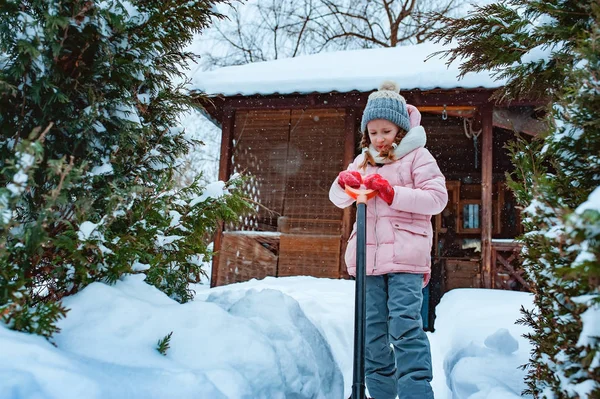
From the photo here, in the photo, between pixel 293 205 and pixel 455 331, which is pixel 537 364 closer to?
pixel 455 331

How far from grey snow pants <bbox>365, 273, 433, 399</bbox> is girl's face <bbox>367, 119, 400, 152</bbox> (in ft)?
2.49

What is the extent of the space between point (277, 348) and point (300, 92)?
17.0 feet

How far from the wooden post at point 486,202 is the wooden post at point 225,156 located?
3859 millimetres

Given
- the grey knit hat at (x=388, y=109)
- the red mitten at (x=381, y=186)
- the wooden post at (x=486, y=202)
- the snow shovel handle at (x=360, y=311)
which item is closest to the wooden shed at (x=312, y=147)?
the wooden post at (x=486, y=202)

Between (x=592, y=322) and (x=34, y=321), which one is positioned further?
(x=34, y=321)

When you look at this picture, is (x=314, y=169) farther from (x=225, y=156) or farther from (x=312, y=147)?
(x=225, y=156)

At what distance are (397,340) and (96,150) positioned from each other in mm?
1758

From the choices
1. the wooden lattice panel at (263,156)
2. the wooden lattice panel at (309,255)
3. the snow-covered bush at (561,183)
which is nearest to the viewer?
the snow-covered bush at (561,183)

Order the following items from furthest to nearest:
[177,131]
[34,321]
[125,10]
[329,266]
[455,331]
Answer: [329,266] → [455,331] → [177,131] → [125,10] → [34,321]

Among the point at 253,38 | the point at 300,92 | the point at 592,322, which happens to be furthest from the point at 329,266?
the point at 253,38

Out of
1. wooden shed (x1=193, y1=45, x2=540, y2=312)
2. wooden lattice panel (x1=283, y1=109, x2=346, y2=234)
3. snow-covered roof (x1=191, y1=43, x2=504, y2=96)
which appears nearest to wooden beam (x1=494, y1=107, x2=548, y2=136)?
wooden shed (x1=193, y1=45, x2=540, y2=312)

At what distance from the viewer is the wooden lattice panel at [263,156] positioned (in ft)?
27.3

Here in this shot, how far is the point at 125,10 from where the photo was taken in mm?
2346

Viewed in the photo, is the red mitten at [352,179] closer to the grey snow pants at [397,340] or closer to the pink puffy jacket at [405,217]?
the pink puffy jacket at [405,217]
